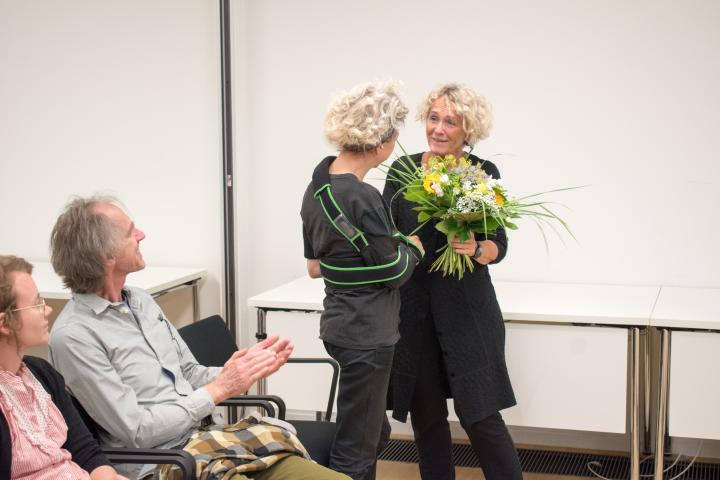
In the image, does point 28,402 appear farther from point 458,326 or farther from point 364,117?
point 458,326

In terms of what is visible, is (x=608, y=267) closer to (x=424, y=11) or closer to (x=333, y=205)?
(x=424, y=11)

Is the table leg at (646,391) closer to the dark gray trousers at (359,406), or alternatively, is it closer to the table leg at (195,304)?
the dark gray trousers at (359,406)

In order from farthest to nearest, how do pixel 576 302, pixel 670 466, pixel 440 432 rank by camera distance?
1. pixel 670 466
2. pixel 576 302
3. pixel 440 432

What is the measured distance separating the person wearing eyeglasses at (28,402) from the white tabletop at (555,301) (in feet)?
5.29

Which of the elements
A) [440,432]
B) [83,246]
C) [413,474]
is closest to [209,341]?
[83,246]

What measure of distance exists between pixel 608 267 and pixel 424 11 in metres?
1.42

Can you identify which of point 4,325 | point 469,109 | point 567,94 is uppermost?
point 567,94

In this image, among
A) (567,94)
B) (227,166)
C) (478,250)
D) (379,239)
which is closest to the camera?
(379,239)

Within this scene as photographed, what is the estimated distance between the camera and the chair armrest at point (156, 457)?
201 cm

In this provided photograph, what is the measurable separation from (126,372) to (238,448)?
347 millimetres

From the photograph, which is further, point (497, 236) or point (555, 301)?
point (555, 301)

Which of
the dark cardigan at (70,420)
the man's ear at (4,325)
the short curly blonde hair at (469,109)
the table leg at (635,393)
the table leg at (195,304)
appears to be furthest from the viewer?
the table leg at (195,304)

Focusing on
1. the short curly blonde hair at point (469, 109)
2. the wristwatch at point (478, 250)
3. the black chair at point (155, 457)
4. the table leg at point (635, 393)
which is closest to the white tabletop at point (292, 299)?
the wristwatch at point (478, 250)

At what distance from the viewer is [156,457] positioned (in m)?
2.05
